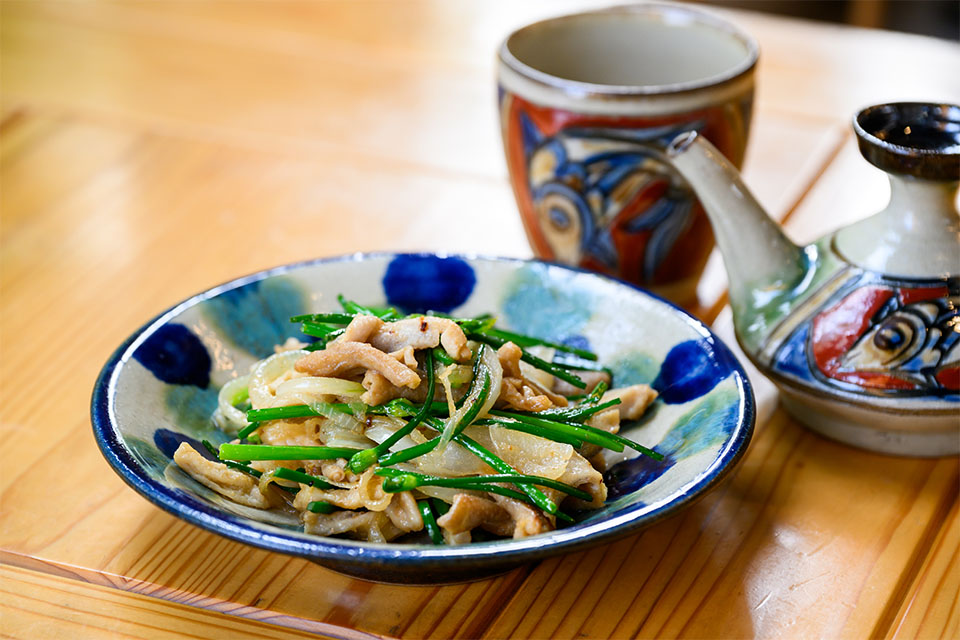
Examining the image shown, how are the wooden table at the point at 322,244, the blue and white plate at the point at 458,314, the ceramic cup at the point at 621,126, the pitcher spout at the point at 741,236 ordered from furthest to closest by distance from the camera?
the ceramic cup at the point at 621,126, the pitcher spout at the point at 741,236, the wooden table at the point at 322,244, the blue and white plate at the point at 458,314

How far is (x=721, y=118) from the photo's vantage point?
4.04ft

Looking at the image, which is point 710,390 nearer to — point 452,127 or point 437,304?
point 437,304

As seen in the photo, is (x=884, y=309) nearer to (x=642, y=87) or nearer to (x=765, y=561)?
(x=765, y=561)

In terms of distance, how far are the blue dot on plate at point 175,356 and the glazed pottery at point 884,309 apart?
0.55m

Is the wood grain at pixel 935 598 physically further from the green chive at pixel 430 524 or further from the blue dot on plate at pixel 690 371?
the green chive at pixel 430 524

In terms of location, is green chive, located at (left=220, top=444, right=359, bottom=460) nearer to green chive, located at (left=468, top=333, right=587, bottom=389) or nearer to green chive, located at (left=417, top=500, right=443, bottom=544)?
green chive, located at (left=417, top=500, right=443, bottom=544)

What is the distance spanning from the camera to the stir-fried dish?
86cm

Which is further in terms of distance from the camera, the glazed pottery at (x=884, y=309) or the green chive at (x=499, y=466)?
the glazed pottery at (x=884, y=309)

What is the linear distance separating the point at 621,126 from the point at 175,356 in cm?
55

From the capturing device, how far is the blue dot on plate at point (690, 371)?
978mm

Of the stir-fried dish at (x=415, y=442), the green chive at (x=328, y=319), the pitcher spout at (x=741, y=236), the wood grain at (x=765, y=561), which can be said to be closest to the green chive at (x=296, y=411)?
the stir-fried dish at (x=415, y=442)

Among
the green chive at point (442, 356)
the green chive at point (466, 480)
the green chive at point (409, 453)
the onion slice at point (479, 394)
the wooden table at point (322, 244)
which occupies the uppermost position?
the green chive at point (442, 356)

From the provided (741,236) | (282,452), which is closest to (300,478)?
(282,452)

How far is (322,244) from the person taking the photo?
1.49 meters
